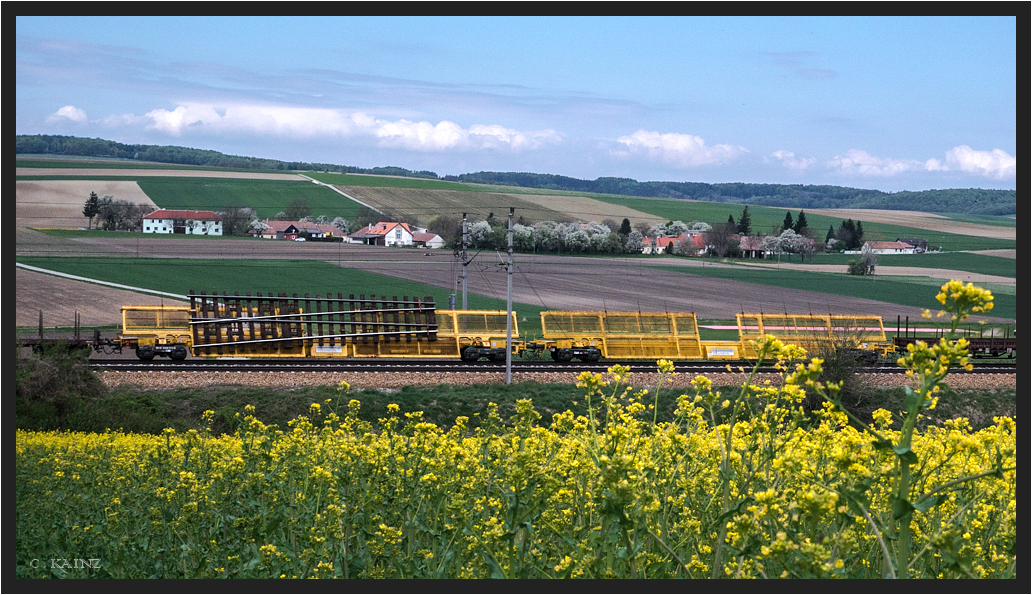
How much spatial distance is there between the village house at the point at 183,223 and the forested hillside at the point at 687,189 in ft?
16.6

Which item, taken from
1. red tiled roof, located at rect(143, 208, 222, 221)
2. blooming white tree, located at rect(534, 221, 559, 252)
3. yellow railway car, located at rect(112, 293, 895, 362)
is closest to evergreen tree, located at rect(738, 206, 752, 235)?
blooming white tree, located at rect(534, 221, 559, 252)

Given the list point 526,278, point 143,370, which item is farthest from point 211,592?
Answer: point 526,278

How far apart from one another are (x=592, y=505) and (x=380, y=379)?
20.4 meters

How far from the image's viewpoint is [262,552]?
16.5 feet

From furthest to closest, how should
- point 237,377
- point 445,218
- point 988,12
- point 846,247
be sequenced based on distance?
point 445,218, point 846,247, point 237,377, point 988,12

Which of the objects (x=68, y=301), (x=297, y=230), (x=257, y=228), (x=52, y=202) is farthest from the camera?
(x=297, y=230)

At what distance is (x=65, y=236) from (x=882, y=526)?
63330 mm

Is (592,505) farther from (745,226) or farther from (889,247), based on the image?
(889,247)

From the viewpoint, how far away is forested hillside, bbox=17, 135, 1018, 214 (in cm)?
5853

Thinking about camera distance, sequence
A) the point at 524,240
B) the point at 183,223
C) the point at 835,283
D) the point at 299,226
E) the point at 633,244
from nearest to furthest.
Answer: the point at 835,283, the point at 524,240, the point at 183,223, the point at 633,244, the point at 299,226

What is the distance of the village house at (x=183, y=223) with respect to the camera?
63.9m

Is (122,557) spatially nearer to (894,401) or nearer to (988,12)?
(988,12)

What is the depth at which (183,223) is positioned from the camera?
210ft

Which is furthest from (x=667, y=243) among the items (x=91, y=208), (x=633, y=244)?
(x=91, y=208)
